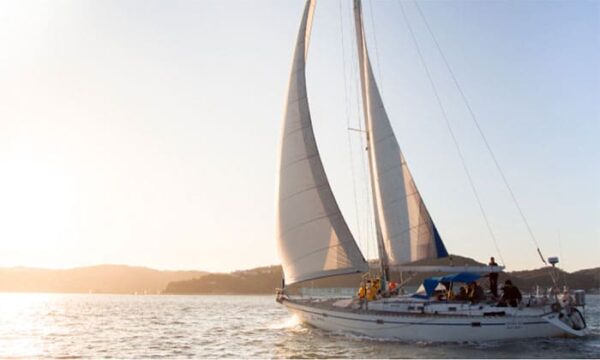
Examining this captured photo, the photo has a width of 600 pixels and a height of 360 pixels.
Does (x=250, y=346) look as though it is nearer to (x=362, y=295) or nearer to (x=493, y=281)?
(x=362, y=295)

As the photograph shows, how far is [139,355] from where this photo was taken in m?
21.1

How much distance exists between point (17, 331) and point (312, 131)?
2370cm

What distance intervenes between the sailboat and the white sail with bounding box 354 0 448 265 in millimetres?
44

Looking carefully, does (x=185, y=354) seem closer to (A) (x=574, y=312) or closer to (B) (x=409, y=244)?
(B) (x=409, y=244)

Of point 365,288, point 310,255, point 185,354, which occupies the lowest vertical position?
point 185,354

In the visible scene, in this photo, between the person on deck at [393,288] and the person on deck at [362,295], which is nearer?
the person on deck at [362,295]

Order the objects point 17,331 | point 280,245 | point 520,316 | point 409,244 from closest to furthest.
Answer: point 520,316
point 409,244
point 280,245
point 17,331

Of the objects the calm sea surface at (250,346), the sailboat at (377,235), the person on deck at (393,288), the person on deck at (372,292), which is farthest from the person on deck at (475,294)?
the person on deck at (372,292)

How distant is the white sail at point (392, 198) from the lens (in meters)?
24.1

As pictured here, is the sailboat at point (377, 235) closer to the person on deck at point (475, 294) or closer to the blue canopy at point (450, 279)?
the blue canopy at point (450, 279)

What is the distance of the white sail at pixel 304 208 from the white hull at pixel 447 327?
252 centimetres

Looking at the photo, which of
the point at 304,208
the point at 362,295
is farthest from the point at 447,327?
the point at 304,208

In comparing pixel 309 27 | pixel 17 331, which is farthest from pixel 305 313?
pixel 17 331

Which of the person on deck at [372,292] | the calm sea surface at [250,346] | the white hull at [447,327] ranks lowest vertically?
the calm sea surface at [250,346]
